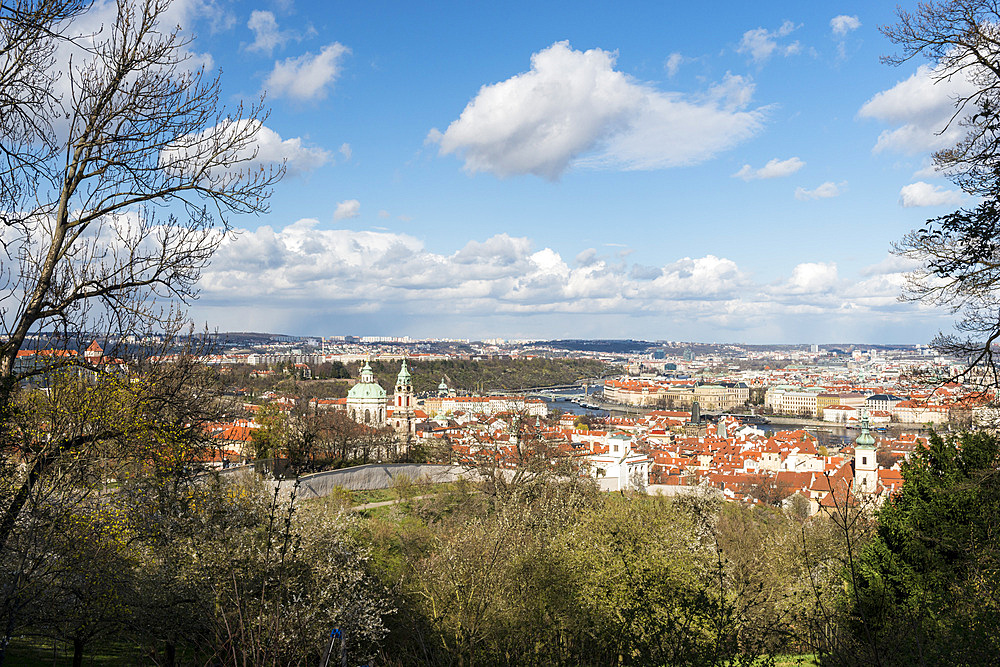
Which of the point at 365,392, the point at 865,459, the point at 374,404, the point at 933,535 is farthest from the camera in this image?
the point at 365,392

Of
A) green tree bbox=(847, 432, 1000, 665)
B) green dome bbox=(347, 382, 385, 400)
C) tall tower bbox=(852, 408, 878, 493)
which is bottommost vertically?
tall tower bbox=(852, 408, 878, 493)

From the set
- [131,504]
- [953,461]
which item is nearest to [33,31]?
[131,504]

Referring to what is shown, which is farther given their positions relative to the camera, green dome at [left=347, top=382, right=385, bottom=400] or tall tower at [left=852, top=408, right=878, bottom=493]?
green dome at [left=347, top=382, right=385, bottom=400]

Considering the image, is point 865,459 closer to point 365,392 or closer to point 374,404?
point 374,404

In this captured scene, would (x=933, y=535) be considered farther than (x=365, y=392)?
No

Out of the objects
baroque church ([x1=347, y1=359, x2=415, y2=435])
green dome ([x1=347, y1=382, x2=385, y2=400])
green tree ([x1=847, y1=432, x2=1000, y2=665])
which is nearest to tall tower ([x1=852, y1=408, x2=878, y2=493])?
green tree ([x1=847, y1=432, x2=1000, y2=665])

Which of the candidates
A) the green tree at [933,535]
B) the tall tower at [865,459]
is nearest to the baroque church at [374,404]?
the tall tower at [865,459]

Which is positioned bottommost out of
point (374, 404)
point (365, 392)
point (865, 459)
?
point (865, 459)

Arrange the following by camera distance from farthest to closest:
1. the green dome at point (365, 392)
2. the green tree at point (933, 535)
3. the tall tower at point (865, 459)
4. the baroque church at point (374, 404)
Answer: the green dome at point (365, 392) → the baroque church at point (374, 404) → the tall tower at point (865, 459) → the green tree at point (933, 535)

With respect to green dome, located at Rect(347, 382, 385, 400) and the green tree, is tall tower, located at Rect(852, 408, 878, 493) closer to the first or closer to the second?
the green tree

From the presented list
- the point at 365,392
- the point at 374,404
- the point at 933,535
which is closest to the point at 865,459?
the point at 933,535

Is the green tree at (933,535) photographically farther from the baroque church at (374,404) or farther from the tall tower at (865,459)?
the baroque church at (374,404)

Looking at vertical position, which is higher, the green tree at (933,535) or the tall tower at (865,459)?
the green tree at (933,535)
